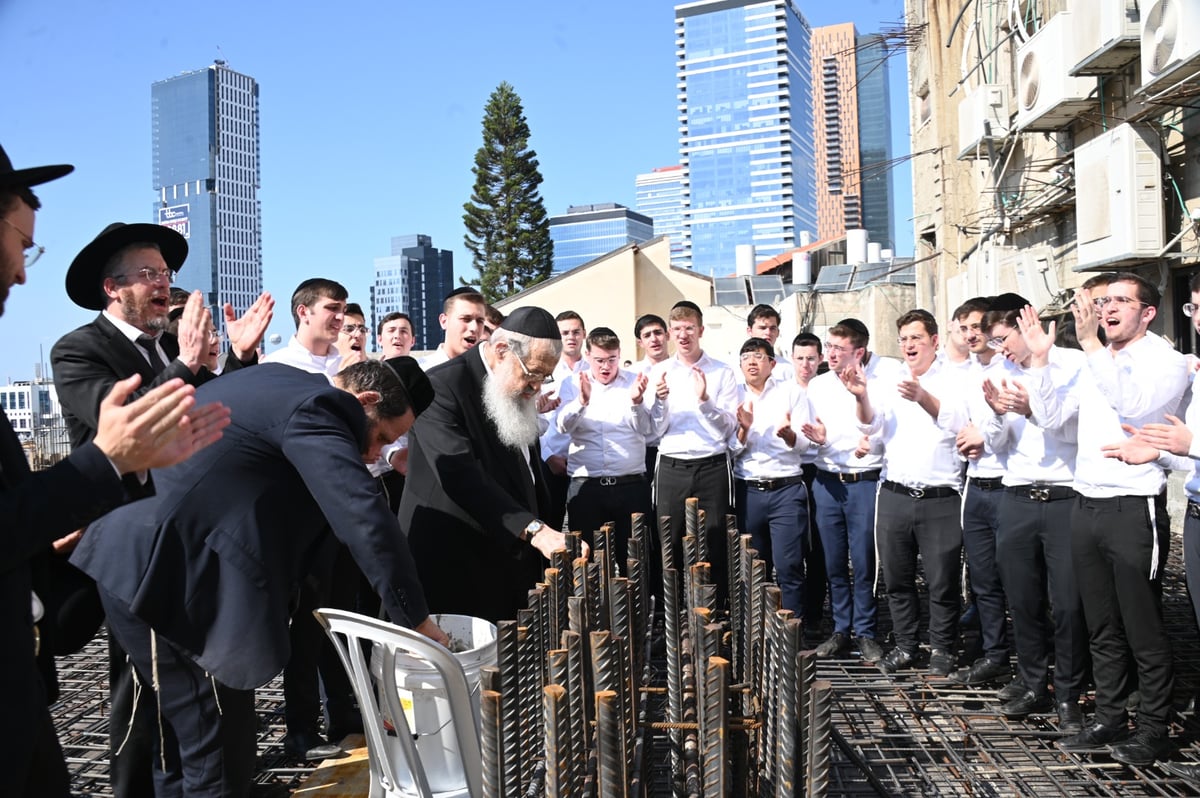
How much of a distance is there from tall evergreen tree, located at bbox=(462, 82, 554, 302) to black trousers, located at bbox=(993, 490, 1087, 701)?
1493 inches

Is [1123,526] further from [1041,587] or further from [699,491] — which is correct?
[699,491]

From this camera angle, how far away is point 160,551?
9.04ft

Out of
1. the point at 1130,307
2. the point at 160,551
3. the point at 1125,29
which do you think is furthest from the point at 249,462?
the point at 1125,29

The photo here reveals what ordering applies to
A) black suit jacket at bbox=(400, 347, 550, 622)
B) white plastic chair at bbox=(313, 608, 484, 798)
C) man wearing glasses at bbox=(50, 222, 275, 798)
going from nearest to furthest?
white plastic chair at bbox=(313, 608, 484, 798) → man wearing glasses at bbox=(50, 222, 275, 798) → black suit jacket at bbox=(400, 347, 550, 622)

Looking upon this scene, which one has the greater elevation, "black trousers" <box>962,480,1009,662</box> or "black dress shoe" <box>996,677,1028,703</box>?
"black trousers" <box>962,480,1009,662</box>

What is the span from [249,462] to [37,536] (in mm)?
1019

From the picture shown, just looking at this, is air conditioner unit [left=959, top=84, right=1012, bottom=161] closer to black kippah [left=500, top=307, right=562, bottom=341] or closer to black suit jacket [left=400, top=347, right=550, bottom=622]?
black kippah [left=500, top=307, right=562, bottom=341]

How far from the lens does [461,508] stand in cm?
456

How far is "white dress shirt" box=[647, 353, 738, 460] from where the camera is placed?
6438 mm

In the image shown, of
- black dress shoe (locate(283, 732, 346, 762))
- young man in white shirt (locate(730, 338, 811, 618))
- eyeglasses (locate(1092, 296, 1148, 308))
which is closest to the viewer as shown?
eyeglasses (locate(1092, 296, 1148, 308))

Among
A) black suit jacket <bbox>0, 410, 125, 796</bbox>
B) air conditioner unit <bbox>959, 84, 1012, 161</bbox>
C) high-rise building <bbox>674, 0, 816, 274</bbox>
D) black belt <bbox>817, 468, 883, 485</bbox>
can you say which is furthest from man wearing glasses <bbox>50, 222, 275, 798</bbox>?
high-rise building <bbox>674, 0, 816, 274</bbox>

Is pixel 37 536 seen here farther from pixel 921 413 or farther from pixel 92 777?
pixel 921 413

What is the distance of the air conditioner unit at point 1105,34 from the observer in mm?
8297

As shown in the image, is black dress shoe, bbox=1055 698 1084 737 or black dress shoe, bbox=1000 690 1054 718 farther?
black dress shoe, bbox=1000 690 1054 718
